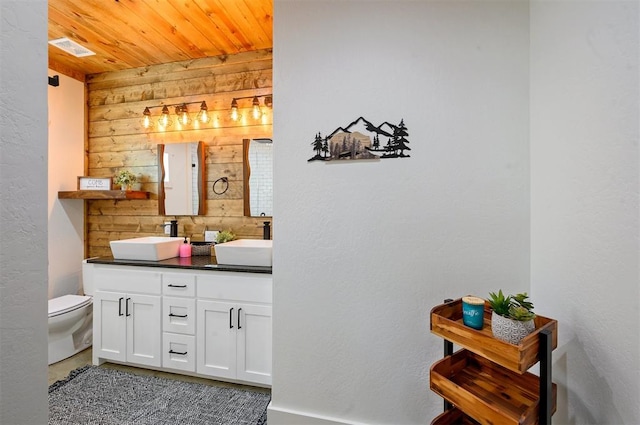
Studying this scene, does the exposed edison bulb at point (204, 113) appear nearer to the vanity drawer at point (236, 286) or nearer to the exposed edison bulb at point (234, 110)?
the exposed edison bulb at point (234, 110)

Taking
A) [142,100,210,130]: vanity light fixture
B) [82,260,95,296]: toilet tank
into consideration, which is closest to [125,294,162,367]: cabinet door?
[82,260,95,296]: toilet tank

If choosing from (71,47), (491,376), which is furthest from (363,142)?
(71,47)

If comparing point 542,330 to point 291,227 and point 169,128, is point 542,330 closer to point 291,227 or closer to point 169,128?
point 291,227

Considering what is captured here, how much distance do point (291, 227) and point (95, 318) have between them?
6.29 feet

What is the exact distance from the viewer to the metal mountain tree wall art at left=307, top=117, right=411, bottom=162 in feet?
5.37

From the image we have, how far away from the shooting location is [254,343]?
213 centimetres

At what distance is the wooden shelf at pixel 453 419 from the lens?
1.31 metres

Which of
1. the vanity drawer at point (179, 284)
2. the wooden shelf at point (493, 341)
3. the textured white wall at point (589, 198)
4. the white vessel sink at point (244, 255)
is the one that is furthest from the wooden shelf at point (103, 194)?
the textured white wall at point (589, 198)

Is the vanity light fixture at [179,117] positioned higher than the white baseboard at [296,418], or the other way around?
the vanity light fixture at [179,117]

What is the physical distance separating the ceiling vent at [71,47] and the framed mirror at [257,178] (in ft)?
5.36

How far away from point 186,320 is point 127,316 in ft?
1.73

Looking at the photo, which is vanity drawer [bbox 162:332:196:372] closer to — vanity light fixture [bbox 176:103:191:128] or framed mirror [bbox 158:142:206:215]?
framed mirror [bbox 158:142:206:215]

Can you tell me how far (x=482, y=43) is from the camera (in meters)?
1.53

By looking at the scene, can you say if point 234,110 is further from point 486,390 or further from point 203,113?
point 486,390
